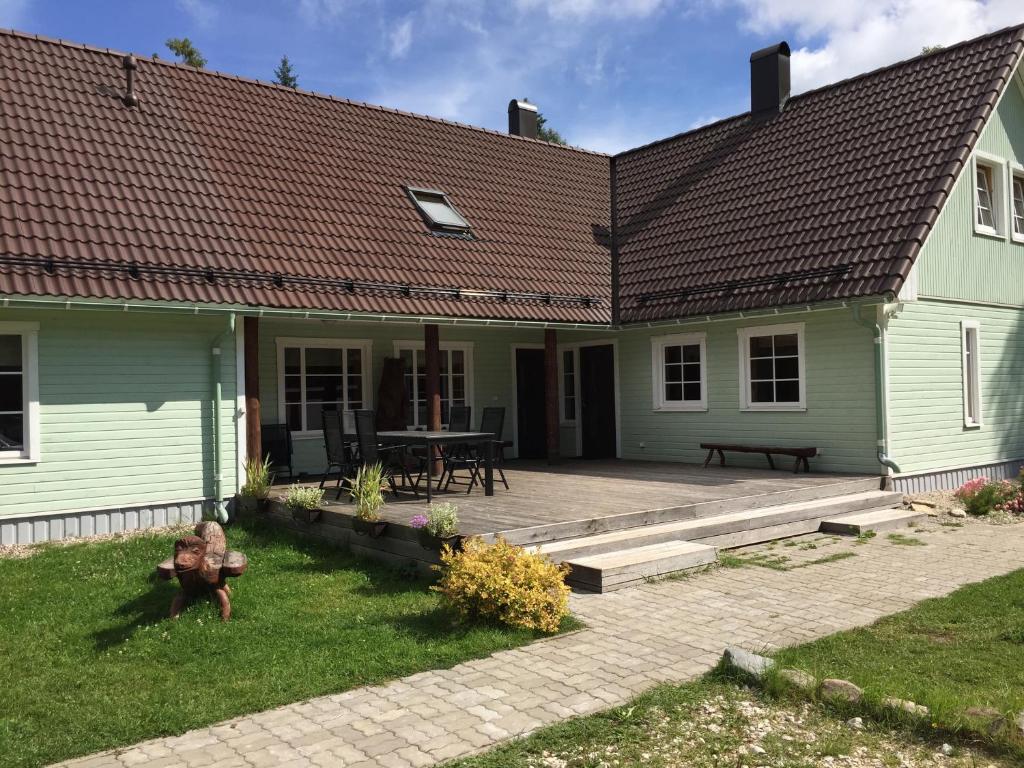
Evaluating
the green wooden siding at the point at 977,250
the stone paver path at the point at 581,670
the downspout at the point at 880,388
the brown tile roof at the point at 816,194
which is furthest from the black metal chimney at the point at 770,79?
the stone paver path at the point at 581,670

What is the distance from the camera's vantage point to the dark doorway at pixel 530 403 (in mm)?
16219

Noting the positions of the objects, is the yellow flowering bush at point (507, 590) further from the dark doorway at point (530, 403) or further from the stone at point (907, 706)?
the dark doorway at point (530, 403)

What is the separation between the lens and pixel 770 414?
13211 millimetres

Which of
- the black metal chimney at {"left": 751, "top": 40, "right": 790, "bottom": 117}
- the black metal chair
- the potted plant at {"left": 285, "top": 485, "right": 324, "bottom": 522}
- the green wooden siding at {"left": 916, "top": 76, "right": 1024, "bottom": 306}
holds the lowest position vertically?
the potted plant at {"left": 285, "top": 485, "right": 324, "bottom": 522}

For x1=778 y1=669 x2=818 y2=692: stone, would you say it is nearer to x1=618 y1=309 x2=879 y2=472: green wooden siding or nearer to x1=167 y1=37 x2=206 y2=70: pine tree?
x1=618 y1=309 x2=879 y2=472: green wooden siding

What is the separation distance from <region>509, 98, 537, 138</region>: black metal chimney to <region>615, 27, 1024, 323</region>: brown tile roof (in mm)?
3991

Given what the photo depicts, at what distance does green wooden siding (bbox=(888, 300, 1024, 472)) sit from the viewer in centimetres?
1220

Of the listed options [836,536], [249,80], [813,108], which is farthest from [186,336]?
[813,108]

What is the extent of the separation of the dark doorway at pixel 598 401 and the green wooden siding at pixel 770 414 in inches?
13.4

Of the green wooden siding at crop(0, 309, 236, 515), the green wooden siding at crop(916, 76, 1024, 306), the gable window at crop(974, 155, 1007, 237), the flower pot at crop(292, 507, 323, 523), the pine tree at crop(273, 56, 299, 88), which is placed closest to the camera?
the flower pot at crop(292, 507, 323, 523)

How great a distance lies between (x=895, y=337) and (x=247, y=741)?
10.5 meters

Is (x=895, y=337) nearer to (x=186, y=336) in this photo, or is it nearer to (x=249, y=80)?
(x=186, y=336)

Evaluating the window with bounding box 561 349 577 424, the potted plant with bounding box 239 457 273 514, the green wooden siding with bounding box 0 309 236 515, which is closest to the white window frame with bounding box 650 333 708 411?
the window with bounding box 561 349 577 424

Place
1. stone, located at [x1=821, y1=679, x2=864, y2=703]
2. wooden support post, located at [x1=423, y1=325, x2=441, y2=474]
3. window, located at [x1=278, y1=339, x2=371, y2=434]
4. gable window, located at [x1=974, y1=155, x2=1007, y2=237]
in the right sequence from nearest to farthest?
stone, located at [x1=821, y1=679, x2=864, y2=703]
wooden support post, located at [x1=423, y1=325, x2=441, y2=474]
window, located at [x1=278, y1=339, x2=371, y2=434]
gable window, located at [x1=974, y1=155, x2=1007, y2=237]
